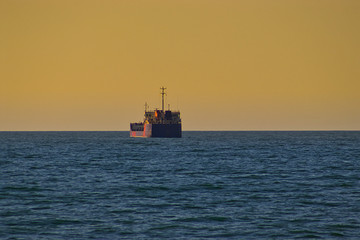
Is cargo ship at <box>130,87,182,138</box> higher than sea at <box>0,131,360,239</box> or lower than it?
higher

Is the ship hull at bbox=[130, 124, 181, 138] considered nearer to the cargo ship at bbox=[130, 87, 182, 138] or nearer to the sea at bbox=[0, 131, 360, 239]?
the cargo ship at bbox=[130, 87, 182, 138]

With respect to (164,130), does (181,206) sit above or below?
below

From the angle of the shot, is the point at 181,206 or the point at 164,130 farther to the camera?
the point at 164,130

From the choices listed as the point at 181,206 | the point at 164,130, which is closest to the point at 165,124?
the point at 164,130

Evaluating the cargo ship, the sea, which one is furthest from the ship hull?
the sea

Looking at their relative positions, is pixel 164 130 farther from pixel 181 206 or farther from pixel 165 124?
pixel 181 206

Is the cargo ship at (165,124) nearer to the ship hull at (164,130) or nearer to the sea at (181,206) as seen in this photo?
the ship hull at (164,130)

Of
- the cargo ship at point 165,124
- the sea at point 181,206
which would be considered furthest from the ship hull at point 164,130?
the sea at point 181,206

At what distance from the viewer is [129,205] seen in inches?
1073

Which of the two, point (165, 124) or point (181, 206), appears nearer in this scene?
point (181, 206)

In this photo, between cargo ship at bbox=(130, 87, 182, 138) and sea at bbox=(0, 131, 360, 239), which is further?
cargo ship at bbox=(130, 87, 182, 138)

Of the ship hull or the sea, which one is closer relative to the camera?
the sea

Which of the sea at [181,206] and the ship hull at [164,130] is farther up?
the ship hull at [164,130]

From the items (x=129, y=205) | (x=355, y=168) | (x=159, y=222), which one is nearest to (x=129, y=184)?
(x=129, y=205)
